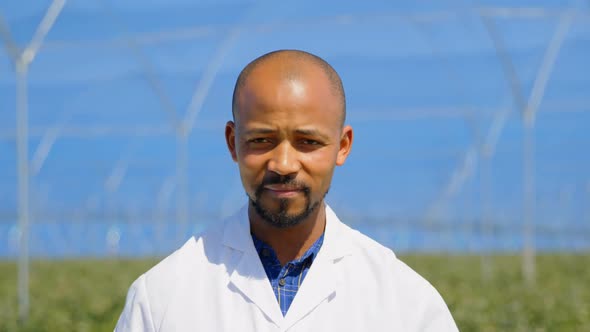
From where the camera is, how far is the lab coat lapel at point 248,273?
2.13 metres

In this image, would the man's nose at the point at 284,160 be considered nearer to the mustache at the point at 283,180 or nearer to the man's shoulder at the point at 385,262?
the mustache at the point at 283,180

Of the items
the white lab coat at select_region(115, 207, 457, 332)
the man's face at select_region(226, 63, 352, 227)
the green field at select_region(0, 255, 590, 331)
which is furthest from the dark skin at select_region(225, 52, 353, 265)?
the green field at select_region(0, 255, 590, 331)

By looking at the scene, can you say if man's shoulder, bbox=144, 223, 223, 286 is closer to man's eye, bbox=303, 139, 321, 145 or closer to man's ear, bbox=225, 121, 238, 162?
man's ear, bbox=225, 121, 238, 162

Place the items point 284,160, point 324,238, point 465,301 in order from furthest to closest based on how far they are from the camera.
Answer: point 465,301
point 324,238
point 284,160

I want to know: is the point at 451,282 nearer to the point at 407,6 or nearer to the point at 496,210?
the point at 407,6

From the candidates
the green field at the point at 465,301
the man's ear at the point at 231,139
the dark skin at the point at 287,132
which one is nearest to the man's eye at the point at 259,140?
the dark skin at the point at 287,132

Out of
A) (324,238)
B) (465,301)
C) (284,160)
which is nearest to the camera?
(284,160)

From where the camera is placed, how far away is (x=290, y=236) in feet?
7.43

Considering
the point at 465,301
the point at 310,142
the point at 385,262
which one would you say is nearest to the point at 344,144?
the point at 310,142

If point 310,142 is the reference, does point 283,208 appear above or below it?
below

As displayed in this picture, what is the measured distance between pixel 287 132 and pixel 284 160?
0.06 m

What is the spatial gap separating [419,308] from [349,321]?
146 millimetres

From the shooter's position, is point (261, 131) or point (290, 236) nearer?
point (261, 131)

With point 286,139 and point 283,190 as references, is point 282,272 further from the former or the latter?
point 286,139
